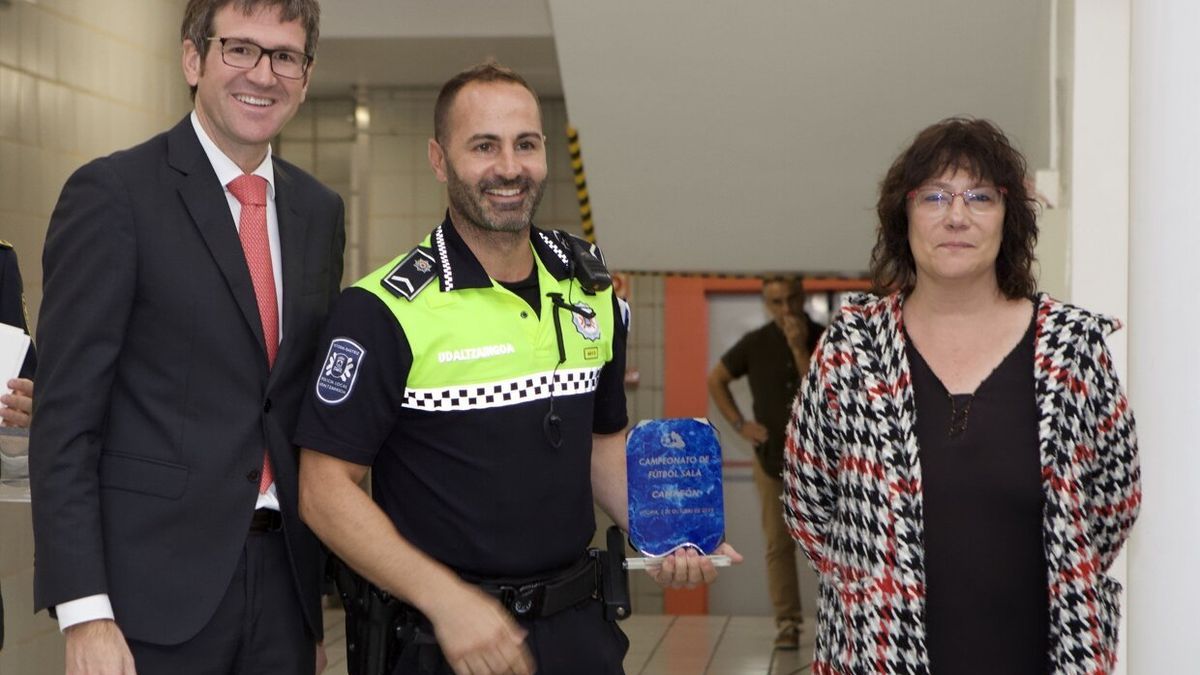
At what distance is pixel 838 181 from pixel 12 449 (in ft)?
12.1

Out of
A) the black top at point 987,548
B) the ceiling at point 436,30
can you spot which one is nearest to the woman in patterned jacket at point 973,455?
the black top at point 987,548

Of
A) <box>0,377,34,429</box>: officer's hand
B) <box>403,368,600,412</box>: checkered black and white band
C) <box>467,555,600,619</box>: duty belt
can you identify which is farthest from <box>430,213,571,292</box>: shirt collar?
<box>0,377,34,429</box>: officer's hand

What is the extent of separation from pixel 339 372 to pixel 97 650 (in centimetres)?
49

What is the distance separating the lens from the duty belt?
2.19 meters

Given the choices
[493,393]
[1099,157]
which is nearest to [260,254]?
[493,393]

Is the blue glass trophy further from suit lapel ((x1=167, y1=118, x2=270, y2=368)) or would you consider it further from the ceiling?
the ceiling

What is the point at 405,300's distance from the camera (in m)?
2.17

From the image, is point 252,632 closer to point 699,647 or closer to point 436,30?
point 436,30

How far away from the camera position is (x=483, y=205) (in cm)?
225

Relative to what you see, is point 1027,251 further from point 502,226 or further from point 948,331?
point 502,226

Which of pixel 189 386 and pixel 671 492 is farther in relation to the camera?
pixel 671 492

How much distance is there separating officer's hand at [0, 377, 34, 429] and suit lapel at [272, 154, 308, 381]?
0.63 meters

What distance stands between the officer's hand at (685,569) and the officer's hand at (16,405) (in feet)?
3.70

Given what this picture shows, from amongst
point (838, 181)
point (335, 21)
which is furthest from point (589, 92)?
point (335, 21)
